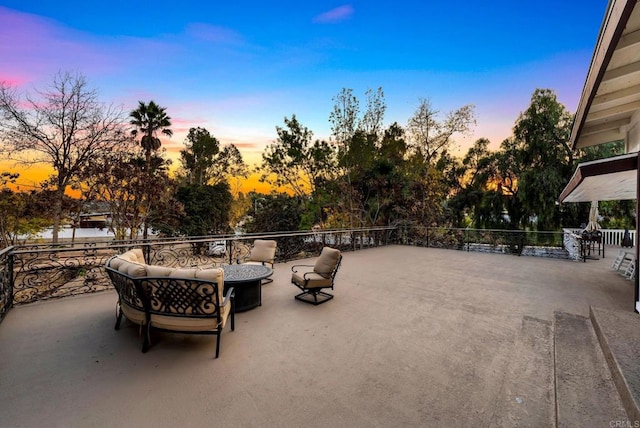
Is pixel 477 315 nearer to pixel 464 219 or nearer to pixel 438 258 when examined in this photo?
pixel 438 258

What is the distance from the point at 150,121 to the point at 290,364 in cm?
1865

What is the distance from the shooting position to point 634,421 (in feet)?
5.62

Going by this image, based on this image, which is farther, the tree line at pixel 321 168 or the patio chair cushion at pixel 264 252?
the tree line at pixel 321 168

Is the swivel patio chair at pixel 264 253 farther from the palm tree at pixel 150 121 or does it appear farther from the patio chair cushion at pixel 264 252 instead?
the palm tree at pixel 150 121

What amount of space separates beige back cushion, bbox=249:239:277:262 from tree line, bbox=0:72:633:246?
26.5 ft

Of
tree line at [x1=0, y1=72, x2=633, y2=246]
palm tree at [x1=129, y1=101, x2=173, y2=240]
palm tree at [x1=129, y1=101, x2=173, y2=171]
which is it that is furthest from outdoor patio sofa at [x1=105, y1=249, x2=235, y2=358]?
palm tree at [x1=129, y1=101, x2=173, y2=171]

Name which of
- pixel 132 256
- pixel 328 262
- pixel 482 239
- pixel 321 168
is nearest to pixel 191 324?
pixel 132 256

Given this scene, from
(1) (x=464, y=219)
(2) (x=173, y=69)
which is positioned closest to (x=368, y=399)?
(2) (x=173, y=69)

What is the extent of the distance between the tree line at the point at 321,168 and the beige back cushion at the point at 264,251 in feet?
26.5

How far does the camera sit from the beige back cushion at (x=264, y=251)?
5.93 m

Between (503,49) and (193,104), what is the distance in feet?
36.3

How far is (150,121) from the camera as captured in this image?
16.7 m

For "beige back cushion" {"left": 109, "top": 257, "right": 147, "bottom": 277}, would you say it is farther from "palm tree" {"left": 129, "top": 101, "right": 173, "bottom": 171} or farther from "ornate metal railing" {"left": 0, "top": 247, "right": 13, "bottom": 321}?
"palm tree" {"left": 129, "top": 101, "right": 173, "bottom": 171}

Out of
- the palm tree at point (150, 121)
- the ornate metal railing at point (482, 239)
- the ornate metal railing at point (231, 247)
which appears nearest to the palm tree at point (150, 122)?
the palm tree at point (150, 121)
